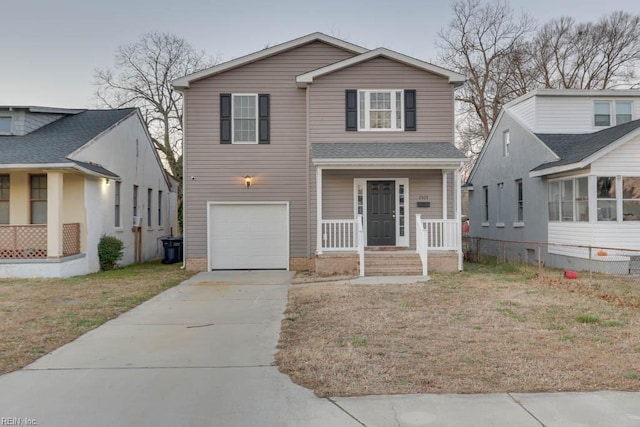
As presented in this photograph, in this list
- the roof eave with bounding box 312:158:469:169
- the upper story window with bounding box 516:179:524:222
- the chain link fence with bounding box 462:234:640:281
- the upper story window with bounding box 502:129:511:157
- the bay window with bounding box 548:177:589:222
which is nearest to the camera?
the roof eave with bounding box 312:158:469:169

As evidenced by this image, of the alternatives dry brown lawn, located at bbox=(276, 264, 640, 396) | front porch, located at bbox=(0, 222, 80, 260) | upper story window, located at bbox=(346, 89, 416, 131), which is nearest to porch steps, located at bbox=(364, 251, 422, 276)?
dry brown lawn, located at bbox=(276, 264, 640, 396)

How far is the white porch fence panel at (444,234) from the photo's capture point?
42.7ft

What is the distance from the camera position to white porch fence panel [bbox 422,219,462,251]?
13.0 metres

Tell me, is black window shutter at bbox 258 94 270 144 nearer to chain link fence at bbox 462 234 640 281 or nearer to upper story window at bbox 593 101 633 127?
chain link fence at bbox 462 234 640 281

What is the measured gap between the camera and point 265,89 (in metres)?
14.5

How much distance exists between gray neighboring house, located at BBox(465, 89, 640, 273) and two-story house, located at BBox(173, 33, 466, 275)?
3.67 m

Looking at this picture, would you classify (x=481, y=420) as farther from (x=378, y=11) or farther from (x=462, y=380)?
(x=378, y=11)

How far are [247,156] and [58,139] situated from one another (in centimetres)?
570

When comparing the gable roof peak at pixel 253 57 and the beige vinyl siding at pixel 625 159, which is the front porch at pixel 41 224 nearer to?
the gable roof peak at pixel 253 57

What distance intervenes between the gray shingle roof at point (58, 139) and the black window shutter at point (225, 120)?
3.81 m

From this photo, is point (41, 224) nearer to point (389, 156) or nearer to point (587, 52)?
point (389, 156)

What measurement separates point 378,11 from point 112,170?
13853mm

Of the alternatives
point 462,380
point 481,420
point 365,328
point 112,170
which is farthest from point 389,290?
point 112,170

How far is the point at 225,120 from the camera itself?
47.3 feet
